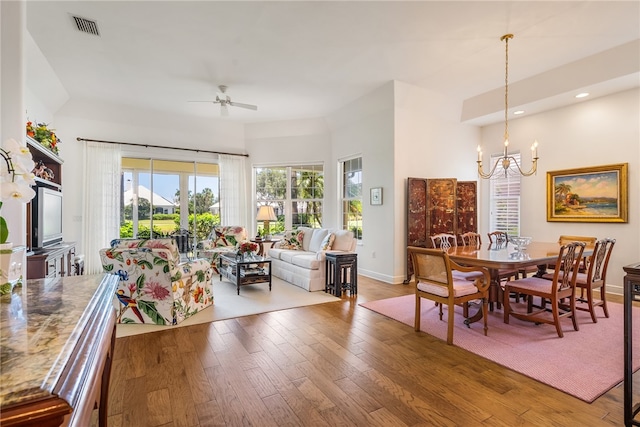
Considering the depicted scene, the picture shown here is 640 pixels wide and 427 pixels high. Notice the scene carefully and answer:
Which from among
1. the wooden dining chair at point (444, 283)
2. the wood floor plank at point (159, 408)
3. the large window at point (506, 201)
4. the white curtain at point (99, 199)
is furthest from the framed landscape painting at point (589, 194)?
the white curtain at point (99, 199)

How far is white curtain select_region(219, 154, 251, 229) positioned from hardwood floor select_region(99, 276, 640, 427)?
4.38m

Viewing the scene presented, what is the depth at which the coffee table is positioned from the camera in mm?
4574

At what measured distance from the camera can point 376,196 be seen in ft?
18.6

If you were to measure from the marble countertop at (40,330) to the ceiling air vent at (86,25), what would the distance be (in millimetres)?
3461

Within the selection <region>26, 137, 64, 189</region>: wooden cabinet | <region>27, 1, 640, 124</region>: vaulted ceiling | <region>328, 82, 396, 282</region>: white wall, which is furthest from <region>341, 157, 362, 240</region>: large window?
<region>26, 137, 64, 189</region>: wooden cabinet

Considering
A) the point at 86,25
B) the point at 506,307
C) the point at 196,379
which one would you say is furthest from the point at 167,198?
the point at 506,307

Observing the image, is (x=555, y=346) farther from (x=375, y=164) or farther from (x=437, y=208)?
(x=375, y=164)

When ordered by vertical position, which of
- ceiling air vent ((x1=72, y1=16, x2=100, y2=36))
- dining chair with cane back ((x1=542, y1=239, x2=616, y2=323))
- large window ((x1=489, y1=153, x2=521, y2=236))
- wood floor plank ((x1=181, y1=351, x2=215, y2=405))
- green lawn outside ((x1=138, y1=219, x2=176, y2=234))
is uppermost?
ceiling air vent ((x1=72, y1=16, x2=100, y2=36))

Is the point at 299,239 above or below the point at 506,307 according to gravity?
above

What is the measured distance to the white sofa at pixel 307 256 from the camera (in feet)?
15.7

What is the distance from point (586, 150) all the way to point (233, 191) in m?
6.77

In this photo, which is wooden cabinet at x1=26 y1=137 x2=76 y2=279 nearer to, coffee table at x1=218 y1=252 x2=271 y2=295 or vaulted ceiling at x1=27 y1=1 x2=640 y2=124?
vaulted ceiling at x1=27 y1=1 x2=640 y2=124

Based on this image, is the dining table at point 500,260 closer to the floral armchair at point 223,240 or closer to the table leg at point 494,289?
the table leg at point 494,289

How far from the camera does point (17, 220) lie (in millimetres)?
2207
